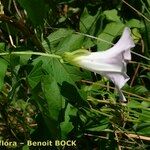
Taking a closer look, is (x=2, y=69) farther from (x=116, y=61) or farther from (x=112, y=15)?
(x=112, y=15)

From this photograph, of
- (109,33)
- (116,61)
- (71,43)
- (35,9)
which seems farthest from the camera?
(109,33)

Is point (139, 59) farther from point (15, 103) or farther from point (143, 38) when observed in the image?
point (15, 103)

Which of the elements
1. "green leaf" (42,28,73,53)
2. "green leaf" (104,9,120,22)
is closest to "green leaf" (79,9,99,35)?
"green leaf" (104,9,120,22)

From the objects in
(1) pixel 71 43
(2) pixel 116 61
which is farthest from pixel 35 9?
(2) pixel 116 61

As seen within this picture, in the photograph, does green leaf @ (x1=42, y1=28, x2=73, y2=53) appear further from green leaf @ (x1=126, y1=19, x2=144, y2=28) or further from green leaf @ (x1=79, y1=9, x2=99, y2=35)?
green leaf @ (x1=126, y1=19, x2=144, y2=28)

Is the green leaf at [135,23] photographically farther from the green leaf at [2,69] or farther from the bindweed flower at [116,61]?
the green leaf at [2,69]

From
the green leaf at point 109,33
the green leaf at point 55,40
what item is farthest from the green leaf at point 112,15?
the green leaf at point 55,40

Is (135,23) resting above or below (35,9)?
below

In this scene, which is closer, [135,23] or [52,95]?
[52,95]

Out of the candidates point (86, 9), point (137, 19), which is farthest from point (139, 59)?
point (86, 9)
